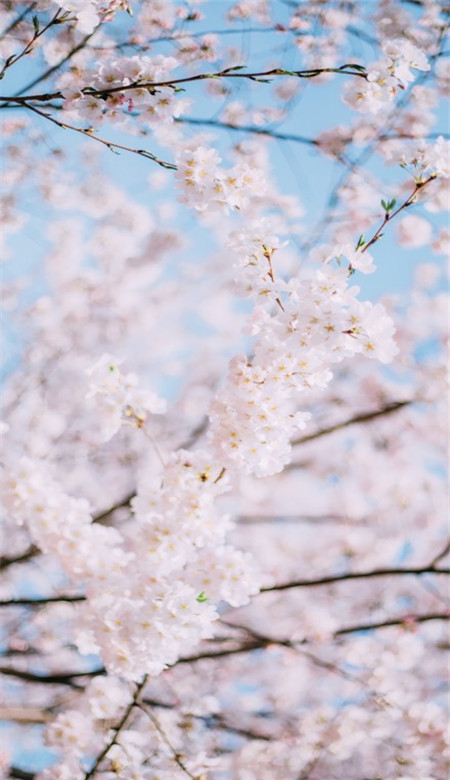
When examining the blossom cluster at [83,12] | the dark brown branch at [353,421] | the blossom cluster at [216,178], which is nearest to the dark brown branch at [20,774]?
the dark brown branch at [353,421]

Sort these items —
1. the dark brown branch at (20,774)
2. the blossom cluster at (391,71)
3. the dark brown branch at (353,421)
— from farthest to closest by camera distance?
the dark brown branch at (353,421)
the dark brown branch at (20,774)
the blossom cluster at (391,71)

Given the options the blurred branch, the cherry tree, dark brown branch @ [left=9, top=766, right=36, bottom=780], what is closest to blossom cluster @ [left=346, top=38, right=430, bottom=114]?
the cherry tree

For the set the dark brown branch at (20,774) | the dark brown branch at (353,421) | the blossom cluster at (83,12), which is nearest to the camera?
the blossom cluster at (83,12)

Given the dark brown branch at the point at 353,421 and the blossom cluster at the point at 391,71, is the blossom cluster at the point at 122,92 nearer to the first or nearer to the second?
the blossom cluster at the point at 391,71

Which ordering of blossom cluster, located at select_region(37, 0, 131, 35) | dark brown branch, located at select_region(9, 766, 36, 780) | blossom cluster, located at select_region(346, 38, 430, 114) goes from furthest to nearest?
1. dark brown branch, located at select_region(9, 766, 36, 780)
2. blossom cluster, located at select_region(346, 38, 430, 114)
3. blossom cluster, located at select_region(37, 0, 131, 35)

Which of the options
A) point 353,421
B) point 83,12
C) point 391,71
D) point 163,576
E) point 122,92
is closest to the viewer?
point 83,12

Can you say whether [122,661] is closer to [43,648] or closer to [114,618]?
[114,618]

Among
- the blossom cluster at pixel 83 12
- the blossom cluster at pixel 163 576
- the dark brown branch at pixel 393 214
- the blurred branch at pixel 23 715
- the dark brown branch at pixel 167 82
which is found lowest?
the blurred branch at pixel 23 715

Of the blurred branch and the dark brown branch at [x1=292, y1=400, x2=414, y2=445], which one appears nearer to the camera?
the blurred branch

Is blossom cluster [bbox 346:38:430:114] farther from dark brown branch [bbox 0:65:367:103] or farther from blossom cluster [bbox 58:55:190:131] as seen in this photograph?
blossom cluster [bbox 58:55:190:131]

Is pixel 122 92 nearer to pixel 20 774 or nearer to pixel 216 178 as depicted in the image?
pixel 216 178

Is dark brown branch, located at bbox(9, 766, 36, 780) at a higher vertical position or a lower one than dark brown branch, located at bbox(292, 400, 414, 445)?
lower

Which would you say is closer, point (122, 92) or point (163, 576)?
point (122, 92)

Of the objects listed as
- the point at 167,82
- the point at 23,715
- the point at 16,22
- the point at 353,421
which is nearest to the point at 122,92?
the point at 167,82
